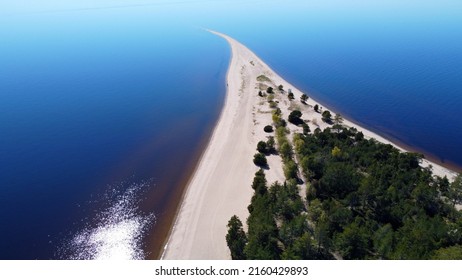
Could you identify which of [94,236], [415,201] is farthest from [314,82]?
[94,236]

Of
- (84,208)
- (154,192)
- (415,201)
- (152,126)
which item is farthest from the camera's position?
(152,126)

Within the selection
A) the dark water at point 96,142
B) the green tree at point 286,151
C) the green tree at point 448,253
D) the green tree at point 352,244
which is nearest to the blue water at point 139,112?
the dark water at point 96,142

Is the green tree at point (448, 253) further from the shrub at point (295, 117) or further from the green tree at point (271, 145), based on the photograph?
the shrub at point (295, 117)

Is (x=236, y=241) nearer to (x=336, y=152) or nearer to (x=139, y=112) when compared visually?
(x=336, y=152)

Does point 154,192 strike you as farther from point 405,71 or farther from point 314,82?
point 405,71

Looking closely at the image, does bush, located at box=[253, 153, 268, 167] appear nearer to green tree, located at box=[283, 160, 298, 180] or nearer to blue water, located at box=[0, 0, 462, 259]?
green tree, located at box=[283, 160, 298, 180]

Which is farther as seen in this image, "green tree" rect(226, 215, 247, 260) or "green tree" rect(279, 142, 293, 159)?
"green tree" rect(279, 142, 293, 159)

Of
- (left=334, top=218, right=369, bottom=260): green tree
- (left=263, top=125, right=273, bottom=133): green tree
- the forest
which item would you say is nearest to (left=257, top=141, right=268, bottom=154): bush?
the forest
